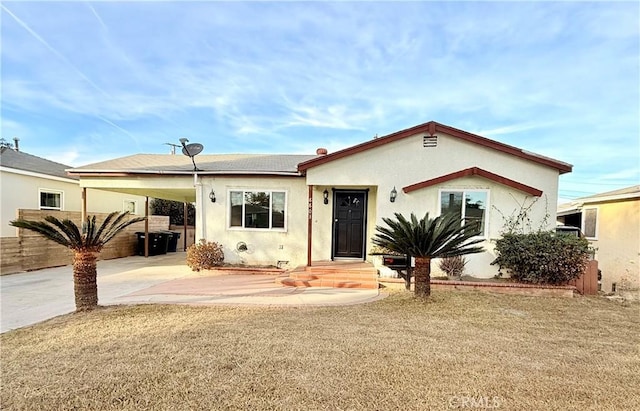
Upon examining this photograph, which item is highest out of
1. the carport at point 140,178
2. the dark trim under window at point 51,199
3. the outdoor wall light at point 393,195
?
the carport at point 140,178

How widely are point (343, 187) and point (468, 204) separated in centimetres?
373

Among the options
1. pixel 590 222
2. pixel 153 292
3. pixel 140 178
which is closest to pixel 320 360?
pixel 153 292

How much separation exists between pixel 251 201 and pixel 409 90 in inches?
342

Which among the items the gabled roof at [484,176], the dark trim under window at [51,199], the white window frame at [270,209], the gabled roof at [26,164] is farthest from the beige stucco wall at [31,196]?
the gabled roof at [484,176]

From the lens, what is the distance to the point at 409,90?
14047 mm

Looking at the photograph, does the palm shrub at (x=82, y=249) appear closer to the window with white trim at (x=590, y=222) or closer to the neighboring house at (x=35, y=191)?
the neighboring house at (x=35, y=191)

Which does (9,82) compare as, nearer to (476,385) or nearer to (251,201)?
(251,201)

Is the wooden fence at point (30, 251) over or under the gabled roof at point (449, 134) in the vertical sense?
under

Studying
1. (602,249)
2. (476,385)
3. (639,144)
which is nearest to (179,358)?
(476,385)

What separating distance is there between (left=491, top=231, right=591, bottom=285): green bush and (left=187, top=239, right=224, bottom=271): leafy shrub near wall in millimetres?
8452

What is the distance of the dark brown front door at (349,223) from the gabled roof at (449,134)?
168cm

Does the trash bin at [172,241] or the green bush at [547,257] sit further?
the trash bin at [172,241]

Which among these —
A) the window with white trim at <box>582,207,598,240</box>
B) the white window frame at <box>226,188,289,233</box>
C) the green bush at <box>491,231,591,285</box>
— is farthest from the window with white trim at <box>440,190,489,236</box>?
the window with white trim at <box>582,207,598,240</box>

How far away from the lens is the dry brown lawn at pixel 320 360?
3.01m
